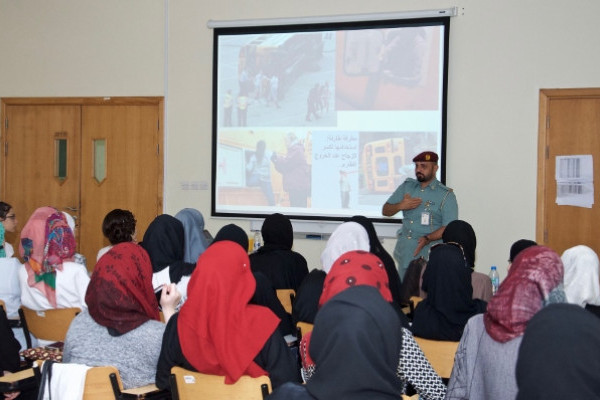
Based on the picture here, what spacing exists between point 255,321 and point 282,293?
150cm

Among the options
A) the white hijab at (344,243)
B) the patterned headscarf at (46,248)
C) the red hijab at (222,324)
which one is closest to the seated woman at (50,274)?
the patterned headscarf at (46,248)

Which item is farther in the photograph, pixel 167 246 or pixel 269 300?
pixel 167 246

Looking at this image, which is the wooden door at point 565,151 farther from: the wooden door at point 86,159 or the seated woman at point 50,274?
the seated woman at point 50,274

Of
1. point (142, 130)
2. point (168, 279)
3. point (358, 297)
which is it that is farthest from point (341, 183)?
point (358, 297)

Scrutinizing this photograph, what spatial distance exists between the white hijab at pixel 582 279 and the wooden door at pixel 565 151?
1.95m

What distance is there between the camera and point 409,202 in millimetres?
5176

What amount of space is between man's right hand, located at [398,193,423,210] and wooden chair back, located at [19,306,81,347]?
282 centimetres

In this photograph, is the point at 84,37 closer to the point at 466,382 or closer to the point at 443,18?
the point at 443,18

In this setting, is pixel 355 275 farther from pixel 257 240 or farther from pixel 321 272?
pixel 257 240

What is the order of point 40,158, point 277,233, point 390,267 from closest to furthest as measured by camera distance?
point 390,267
point 277,233
point 40,158

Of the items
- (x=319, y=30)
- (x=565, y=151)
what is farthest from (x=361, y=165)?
(x=565, y=151)

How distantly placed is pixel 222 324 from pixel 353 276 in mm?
483

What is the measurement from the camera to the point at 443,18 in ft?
18.5

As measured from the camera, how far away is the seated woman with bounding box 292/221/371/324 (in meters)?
3.03
